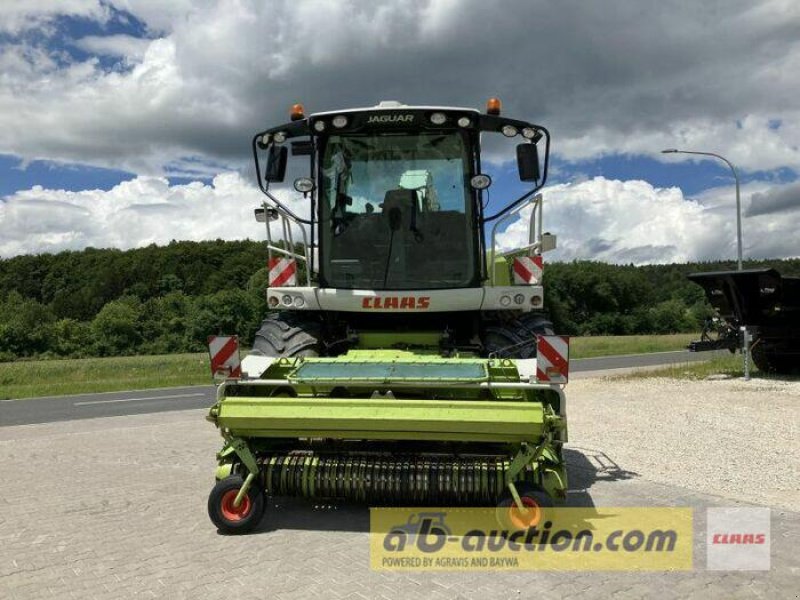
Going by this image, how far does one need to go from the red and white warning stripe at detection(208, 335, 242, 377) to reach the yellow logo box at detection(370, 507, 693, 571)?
151 centimetres

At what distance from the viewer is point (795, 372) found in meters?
15.9

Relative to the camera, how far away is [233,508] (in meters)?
4.80

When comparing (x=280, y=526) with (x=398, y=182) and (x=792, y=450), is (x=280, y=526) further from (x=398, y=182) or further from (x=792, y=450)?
(x=792, y=450)

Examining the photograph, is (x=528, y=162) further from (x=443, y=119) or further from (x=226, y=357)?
(x=226, y=357)

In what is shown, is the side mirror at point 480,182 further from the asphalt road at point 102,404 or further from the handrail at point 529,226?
the asphalt road at point 102,404

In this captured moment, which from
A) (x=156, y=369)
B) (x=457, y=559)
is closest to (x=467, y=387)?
(x=457, y=559)

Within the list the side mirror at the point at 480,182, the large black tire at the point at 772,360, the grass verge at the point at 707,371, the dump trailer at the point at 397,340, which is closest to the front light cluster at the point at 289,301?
the dump trailer at the point at 397,340

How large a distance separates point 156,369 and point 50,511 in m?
22.6

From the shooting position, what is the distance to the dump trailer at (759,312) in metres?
14.4

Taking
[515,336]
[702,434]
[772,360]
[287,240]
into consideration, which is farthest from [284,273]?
[772,360]

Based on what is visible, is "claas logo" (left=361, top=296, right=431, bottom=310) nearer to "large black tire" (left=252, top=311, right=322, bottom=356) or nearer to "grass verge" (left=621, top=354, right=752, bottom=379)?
"large black tire" (left=252, top=311, right=322, bottom=356)

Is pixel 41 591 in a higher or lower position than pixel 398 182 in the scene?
lower

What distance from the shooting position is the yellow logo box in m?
4.23

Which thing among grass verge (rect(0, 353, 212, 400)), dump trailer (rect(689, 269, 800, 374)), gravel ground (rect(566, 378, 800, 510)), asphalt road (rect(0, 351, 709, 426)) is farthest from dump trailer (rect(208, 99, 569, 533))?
grass verge (rect(0, 353, 212, 400))
